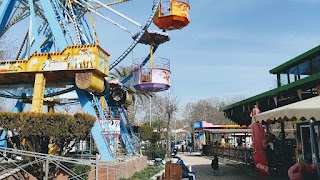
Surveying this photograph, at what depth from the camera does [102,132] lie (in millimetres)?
14773

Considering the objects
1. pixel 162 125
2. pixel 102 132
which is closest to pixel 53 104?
pixel 102 132

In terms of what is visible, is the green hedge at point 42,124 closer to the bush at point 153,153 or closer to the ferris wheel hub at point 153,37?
the ferris wheel hub at point 153,37

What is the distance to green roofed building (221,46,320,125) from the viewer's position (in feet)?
38.1

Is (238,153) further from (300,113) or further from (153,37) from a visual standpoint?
(300,113)

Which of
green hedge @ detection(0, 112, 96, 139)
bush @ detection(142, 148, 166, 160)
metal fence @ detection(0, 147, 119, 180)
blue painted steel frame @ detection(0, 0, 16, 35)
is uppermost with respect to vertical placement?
blue painted steel frame @ detection(0, 0, 16, 35)

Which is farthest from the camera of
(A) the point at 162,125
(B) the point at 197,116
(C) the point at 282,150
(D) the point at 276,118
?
(B) the point at 197,116

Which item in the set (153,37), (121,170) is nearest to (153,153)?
(153,37)

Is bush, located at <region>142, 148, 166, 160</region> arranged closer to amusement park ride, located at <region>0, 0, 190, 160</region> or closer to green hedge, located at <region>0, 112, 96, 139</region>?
amusement park ride, located at <region>0, 0, 190, 160</region>

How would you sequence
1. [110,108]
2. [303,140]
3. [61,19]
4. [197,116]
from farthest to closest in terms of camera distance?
[197,116] → [110,108] → [61,19] → [303,140]

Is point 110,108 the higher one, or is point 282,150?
point 110,108

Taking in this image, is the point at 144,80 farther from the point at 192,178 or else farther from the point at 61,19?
the point at 192,178

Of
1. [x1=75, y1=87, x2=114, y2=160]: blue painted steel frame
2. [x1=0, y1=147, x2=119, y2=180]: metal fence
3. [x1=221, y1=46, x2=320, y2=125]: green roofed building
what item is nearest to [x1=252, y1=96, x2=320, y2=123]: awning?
[x1=221, y1=46, x2=320, y2=125]: green roofed building

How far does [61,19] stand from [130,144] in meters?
8.94

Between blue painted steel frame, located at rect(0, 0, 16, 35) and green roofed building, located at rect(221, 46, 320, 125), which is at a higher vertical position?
blue painted steel frame, located at rect(0, 0, 16, 35)
